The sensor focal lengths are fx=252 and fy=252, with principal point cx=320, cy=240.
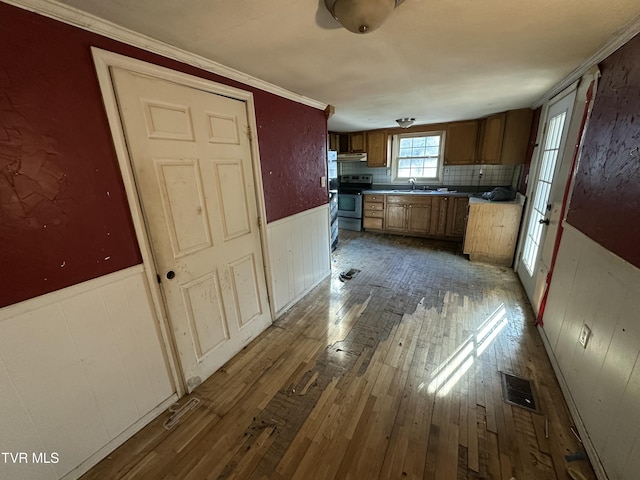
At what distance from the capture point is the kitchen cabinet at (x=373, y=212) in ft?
16.7

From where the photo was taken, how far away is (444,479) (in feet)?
3.92

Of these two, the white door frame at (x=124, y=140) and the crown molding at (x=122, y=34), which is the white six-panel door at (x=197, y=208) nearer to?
the white door frame at (x=124, y=140)

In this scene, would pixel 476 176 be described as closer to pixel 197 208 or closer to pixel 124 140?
pixel 197 208

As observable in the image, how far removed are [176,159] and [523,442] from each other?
2493 mm

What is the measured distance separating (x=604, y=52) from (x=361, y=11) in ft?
5.59

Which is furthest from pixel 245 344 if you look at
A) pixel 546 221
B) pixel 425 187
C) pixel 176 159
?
pixel 425 187

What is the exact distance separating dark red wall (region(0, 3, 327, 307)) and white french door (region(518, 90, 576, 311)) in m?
3.08

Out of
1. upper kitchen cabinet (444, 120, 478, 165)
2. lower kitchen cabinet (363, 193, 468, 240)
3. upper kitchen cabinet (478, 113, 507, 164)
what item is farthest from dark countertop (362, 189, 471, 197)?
upper kitchen cabinet (478, 113, 507, 164)

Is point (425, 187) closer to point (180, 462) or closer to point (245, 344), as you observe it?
point (245, 344)

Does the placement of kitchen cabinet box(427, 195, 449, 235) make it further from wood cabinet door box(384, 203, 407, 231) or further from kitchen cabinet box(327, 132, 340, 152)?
kitchen cabinet box(327, 132, 340, 152)

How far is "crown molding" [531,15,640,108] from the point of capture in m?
1.28

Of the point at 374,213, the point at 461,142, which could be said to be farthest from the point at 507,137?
the point at 374,213

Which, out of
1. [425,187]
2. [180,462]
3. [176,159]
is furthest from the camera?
[425,187]

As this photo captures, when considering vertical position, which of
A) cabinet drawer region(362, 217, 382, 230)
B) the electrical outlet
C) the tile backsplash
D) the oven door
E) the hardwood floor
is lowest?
the hardwood floor
